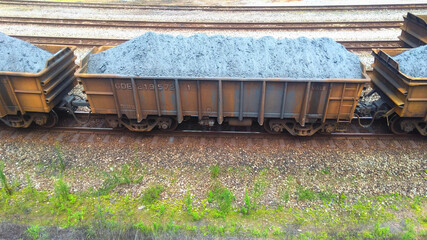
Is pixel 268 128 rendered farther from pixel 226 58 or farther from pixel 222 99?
pixel 226 58

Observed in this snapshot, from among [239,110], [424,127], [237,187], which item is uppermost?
[239,110]

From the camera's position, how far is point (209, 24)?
17.2m

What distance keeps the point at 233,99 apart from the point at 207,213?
10.3ft

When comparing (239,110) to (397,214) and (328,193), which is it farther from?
(397,214)

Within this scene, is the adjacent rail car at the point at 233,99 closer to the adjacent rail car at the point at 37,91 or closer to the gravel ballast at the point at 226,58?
the gravel ballast at the point at 226,58

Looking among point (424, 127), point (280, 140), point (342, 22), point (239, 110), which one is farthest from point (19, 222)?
point (342, 22)

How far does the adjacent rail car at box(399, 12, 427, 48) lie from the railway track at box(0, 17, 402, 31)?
4.40m

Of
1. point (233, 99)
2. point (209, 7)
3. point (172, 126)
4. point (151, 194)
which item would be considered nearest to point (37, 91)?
point (172, 126)

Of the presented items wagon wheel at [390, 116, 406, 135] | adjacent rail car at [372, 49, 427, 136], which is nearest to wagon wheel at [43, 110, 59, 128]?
adjacent rail car at [372, 49, 427, 136]

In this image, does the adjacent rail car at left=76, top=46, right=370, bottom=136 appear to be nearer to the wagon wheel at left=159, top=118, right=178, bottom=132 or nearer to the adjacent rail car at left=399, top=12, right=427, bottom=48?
the wagon wheel at left=159, top=118, right=178, bottom=132

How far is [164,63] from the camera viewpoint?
800cm

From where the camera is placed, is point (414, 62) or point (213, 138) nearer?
point (414, 62)

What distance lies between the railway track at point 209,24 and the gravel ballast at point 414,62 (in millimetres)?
8503

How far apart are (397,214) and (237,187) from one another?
369 cm
